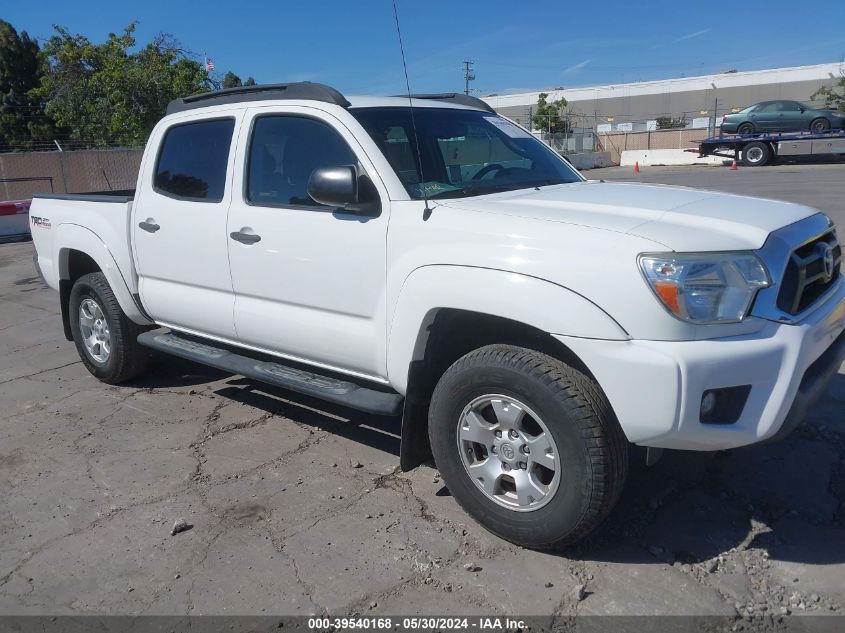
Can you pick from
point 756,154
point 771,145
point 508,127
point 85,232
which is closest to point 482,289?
point 508,127

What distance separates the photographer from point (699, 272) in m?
2.77

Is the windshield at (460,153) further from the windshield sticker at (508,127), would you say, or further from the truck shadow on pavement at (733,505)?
the truck shadow on pavement at (733,505)

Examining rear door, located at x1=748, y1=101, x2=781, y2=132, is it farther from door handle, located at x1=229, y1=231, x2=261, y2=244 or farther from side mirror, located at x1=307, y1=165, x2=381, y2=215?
side mirror, located at x1=307, y1=165, x2=381, y2=215

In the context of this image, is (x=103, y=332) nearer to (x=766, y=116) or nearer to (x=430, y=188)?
(x=430, y=188)

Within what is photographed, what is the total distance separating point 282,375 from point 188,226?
3.83 feet

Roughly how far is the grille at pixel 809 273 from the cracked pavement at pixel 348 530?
107 cm

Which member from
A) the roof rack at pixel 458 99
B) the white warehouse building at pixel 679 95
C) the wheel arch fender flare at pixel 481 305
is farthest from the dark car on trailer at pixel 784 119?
the white warehouse building at pixel 679 95

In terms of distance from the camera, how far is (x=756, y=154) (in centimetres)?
2989

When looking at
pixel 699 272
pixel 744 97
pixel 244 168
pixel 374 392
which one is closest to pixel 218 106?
pixel 244 168

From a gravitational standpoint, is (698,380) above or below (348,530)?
above

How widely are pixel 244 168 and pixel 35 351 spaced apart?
12.9 feet

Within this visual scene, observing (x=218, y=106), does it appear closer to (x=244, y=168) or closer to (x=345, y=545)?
(x=244, y=168)

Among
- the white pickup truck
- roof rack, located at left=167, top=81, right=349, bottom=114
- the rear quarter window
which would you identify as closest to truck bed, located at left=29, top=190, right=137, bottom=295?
the white pickup truck

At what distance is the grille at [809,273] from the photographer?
2988 millimetres
